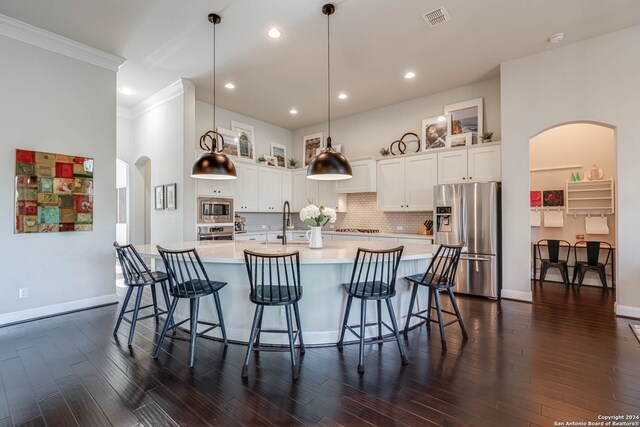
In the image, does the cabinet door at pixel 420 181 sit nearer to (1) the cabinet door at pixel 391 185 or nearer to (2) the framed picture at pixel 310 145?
(1) the cabinet door at pixel 391 185

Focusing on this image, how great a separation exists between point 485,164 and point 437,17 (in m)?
2.43

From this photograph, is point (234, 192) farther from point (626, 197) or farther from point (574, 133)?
point (574, 133)

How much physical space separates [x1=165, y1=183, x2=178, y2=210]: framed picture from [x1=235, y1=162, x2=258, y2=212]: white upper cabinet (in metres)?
1.27

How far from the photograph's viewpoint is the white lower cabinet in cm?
550

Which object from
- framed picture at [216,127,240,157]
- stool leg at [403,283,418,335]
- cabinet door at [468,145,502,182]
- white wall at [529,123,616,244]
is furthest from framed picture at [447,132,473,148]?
framed picture at [216,127,240,157]

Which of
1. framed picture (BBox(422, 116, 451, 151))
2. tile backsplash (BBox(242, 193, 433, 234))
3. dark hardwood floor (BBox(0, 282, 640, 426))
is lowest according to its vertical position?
dark hardwood floor (BBox(0, 282, 640, 426))

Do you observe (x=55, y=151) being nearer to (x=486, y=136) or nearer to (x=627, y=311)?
(x=486, y=136)

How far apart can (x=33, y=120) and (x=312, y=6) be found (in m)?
3.73

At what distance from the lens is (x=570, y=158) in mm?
5879

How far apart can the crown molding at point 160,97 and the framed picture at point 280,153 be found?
261cm

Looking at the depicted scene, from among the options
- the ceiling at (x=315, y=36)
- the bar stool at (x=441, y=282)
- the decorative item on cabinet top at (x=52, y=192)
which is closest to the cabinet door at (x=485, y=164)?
the ceiling at (x=315, y=36)

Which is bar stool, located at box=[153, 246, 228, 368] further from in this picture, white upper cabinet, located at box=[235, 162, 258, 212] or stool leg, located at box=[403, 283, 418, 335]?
white upper cabinet, located at box=[235, 162, 258, 212]

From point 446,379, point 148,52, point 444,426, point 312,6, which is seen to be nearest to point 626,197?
point 446,379

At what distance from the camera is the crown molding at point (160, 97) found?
16.9 ft
